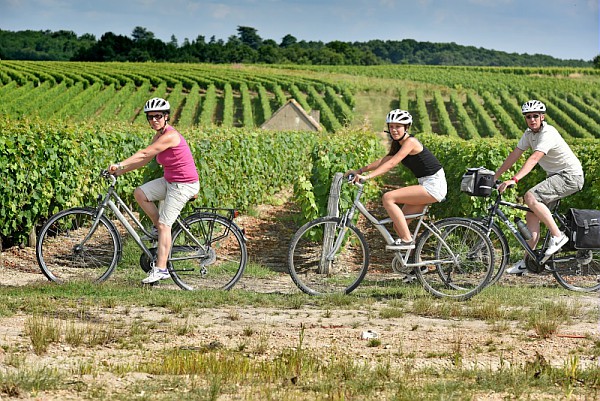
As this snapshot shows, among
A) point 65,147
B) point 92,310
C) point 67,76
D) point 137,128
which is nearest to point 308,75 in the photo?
point 67,76

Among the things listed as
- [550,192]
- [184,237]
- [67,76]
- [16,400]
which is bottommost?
[16,400]

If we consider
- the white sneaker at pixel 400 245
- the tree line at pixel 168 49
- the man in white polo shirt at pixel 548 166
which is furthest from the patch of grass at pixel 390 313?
the tree line at pixel 168 49

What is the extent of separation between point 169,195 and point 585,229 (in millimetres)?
3981

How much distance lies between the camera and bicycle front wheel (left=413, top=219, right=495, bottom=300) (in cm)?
784

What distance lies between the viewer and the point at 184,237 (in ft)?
27.0

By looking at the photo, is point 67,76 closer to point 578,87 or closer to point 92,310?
point 578,87

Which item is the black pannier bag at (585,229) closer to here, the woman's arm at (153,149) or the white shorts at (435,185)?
the white shorts at (435,185)

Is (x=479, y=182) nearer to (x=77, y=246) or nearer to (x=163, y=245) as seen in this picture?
(x=163, y=245)

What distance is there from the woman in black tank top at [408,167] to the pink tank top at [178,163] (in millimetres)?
1482

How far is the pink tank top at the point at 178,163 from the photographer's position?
25.4ft

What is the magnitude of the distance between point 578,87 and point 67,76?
38177mm

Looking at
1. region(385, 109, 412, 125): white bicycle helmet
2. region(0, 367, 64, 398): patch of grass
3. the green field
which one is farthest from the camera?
the green field

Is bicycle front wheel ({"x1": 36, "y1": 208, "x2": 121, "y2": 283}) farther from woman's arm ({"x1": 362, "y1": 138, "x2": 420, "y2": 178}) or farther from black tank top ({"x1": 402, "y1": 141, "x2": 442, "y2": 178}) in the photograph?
black tank top ({"x1": 402, "y1": 141, "x2": 442, "y2": 178})

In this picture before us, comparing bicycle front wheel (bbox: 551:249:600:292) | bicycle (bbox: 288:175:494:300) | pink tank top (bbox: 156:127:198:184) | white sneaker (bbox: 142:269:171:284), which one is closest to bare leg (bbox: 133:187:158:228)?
pink tank top (bbox: 156:127:198:184)
